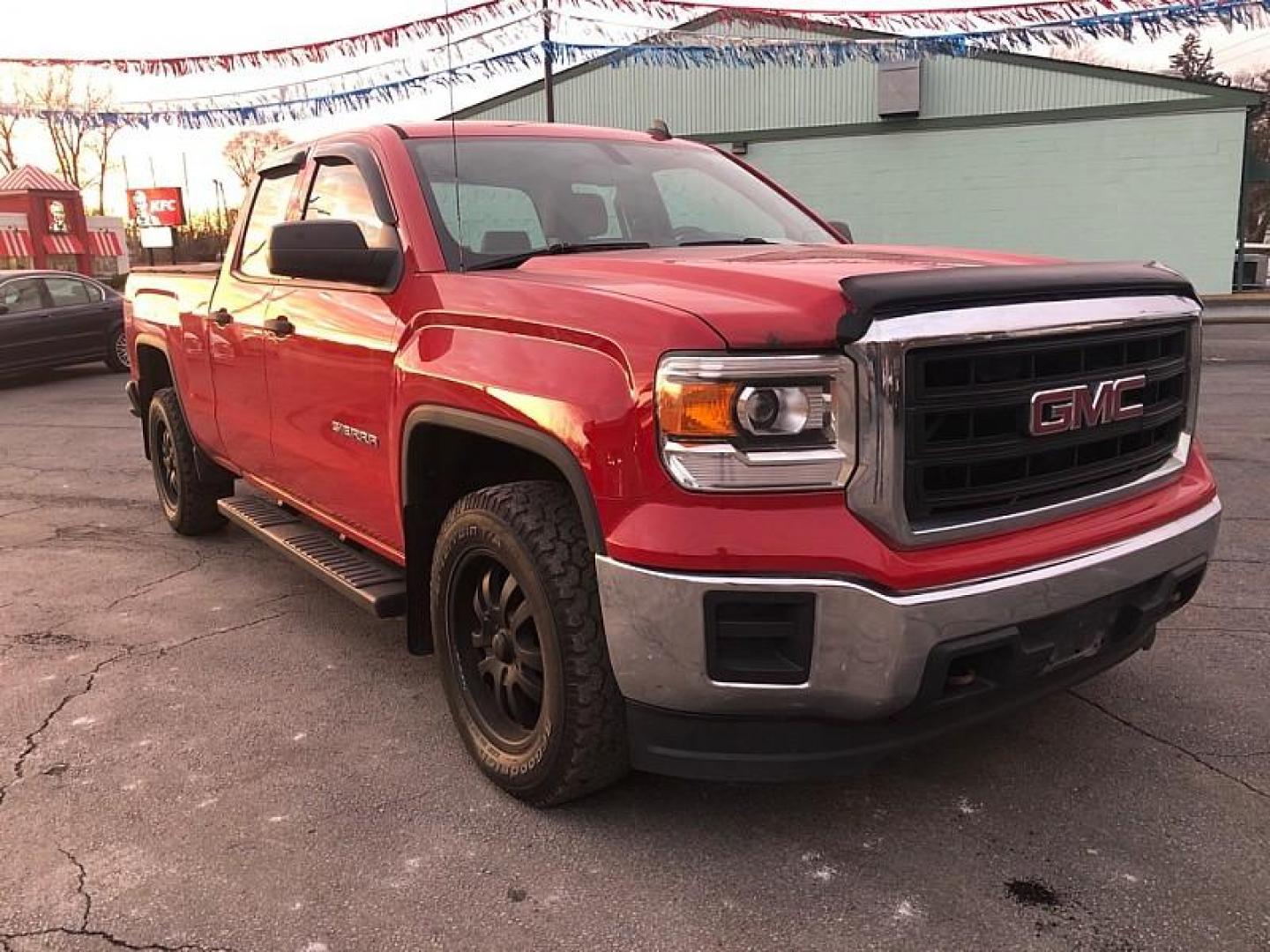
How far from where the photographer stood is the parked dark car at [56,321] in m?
13.2

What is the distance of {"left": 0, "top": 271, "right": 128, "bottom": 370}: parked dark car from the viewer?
43.4 ft

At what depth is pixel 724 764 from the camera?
2408 mm

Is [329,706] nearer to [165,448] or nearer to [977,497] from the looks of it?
[977,497]

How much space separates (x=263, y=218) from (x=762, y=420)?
3233 mm

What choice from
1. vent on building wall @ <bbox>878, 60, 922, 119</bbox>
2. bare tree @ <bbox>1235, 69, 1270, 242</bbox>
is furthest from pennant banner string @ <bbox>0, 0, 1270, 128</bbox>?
bare tree @ <bbox>1235, 69, 1270, 242</bbox>

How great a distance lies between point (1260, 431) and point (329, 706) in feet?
24.6

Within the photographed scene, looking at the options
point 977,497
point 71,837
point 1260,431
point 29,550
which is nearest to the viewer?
point 977,497

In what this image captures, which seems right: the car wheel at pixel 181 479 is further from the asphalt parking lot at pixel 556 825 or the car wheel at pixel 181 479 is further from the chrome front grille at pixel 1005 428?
the chrome front grille at pixel 1005 428

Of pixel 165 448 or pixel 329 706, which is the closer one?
pixel 329 706

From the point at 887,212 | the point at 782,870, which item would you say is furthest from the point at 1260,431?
the point at 887,212

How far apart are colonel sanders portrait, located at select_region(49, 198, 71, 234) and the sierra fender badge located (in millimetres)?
25484

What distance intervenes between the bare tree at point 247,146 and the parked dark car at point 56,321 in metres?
3.87

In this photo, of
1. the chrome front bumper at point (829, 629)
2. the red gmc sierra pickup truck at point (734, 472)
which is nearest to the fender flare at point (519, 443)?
the red gmc sierra pickup truck at point (734, 472)

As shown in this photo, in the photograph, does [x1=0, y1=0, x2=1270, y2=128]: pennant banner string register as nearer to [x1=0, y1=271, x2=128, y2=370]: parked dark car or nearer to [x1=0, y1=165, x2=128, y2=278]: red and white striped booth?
[x1=0, y1=271, x2=128, y2=370]: parked dark car
